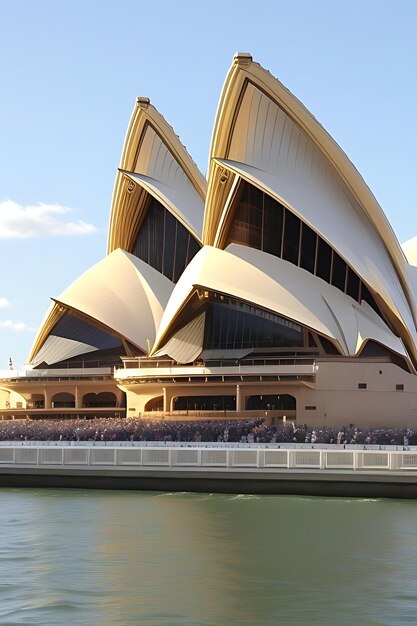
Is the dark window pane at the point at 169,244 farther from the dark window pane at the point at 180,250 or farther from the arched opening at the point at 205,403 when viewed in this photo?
the arched opening at the point at 205,403

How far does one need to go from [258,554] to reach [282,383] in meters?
26.8

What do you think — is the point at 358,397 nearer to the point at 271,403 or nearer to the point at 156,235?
the point at 271,403

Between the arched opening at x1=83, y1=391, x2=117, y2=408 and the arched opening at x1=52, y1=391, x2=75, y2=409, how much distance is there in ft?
3.53

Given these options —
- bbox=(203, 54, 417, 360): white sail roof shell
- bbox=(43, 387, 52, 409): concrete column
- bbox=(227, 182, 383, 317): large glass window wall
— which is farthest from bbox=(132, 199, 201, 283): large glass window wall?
bbox=(203, 54, 417, 360): white sail roof shell

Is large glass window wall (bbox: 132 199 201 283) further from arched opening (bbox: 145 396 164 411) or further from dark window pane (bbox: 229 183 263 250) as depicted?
arched opening (bbox: 145 396 164 411)

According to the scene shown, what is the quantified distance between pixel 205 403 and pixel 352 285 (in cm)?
912

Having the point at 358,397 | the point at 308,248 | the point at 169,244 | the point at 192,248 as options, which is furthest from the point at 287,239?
the point at 169,244

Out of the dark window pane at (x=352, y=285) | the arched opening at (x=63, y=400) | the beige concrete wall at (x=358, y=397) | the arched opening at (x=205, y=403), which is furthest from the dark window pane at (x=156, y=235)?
the beige concrete wall at (x=358, y=397)

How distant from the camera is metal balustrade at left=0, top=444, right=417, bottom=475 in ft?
95.1

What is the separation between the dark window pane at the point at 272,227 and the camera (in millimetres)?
50625

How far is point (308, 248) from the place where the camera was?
49562mm

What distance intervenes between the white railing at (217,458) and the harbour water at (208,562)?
1.69 m

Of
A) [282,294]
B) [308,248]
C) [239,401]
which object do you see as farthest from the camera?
[308,248]

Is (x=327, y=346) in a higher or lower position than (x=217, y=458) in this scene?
higher
